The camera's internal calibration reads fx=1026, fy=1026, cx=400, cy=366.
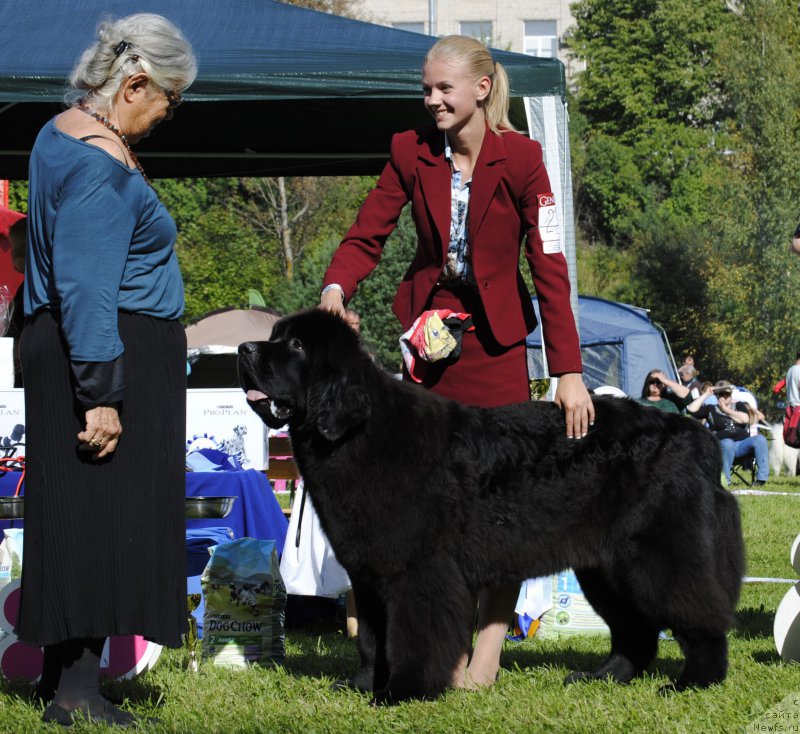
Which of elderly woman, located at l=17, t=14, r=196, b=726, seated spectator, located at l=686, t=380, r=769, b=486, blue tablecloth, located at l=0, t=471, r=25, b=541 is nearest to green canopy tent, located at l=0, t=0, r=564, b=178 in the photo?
blue tablecloth, located at l=0, t=471, r=25, b=541

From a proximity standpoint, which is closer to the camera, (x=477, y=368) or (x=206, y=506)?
(x=477, y=368)

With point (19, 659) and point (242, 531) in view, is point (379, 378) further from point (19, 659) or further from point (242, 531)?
point (242, 531)

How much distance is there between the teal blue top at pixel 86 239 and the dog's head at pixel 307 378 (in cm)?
40

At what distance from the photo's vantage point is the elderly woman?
263 centimetres

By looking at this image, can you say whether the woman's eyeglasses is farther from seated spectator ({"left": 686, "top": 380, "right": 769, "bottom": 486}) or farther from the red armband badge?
seated spectator ({"left": 686, "top": 380, "right": 769, "bottom": 486})

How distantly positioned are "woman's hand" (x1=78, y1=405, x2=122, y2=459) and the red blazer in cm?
93

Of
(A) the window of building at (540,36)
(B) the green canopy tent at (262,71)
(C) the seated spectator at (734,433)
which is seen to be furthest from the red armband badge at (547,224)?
(A) the window of building at (540,36)

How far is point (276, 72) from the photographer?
473cm

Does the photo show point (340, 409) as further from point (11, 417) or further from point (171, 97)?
point (11, 417)

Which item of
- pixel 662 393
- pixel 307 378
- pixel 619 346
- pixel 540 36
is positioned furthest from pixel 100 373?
pixel 540 36

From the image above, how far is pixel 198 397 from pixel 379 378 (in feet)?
13.8

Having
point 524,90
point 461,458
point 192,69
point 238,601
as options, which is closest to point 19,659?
point 238,601

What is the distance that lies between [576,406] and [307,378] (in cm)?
83

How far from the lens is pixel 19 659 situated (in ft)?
11.5
